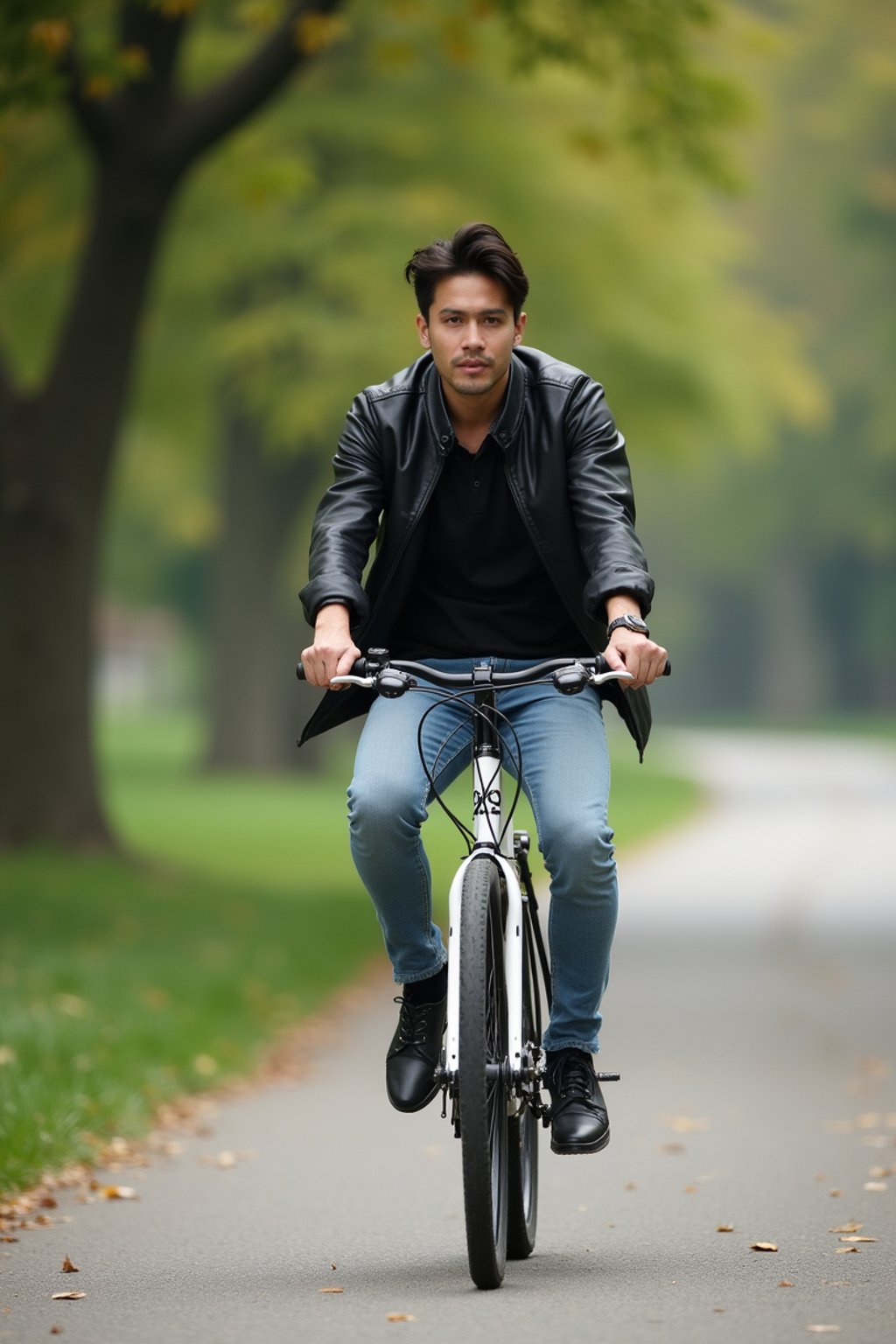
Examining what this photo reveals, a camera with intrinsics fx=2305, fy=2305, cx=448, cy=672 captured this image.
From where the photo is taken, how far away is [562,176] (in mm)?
22422

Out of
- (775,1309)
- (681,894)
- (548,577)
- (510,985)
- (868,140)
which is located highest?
(868,140)

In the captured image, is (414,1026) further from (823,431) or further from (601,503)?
(823,431)

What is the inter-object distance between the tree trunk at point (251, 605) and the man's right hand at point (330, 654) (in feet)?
75.4

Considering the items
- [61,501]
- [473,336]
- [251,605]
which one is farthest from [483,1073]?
[251,605]

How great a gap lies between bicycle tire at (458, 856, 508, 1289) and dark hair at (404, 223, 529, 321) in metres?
1.28

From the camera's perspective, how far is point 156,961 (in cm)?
1125

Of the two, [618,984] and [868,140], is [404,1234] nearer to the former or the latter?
[618,984]

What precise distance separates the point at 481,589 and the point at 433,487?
0.93 feet

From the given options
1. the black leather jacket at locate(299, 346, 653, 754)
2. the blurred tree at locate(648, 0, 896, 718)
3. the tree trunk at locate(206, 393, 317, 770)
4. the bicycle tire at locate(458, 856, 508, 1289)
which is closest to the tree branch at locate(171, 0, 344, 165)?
the black leather jacket at locate(299, 346, 653, 754)

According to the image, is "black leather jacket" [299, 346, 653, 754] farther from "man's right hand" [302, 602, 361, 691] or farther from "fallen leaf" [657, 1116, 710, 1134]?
"fallen leaf" [657, 1116, 710, 1134]

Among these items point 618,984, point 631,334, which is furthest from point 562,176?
point 618,984

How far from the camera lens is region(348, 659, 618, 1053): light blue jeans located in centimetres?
509

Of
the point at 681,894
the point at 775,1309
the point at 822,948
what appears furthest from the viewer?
the point at 681,894

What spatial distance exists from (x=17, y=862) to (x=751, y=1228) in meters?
9.04
